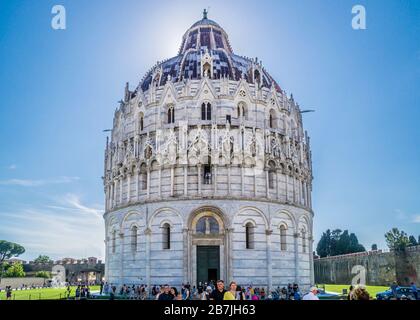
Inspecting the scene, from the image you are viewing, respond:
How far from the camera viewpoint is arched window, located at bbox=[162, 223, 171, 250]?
36.6m

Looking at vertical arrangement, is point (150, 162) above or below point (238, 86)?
below

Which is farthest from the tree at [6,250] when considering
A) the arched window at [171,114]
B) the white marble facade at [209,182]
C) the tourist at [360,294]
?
the tourist at [360,294]

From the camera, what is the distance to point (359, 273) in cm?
6034

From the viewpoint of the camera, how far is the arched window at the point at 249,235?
1438 inches

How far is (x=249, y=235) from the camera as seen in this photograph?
3681cm

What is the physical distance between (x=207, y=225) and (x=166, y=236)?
3.64 metres

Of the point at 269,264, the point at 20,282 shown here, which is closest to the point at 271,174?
the point at 269,264

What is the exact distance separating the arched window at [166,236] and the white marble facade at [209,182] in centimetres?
8

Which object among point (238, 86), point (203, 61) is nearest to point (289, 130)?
point (238, 86)

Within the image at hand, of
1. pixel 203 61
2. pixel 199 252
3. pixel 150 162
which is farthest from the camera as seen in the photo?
pixel 203 61

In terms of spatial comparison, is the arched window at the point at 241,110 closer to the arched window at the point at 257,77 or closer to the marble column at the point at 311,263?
the arched window at the point at 257,77

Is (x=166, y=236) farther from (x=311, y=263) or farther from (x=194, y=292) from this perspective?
(x=311, y=263)

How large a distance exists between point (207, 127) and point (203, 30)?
60.8 ft
